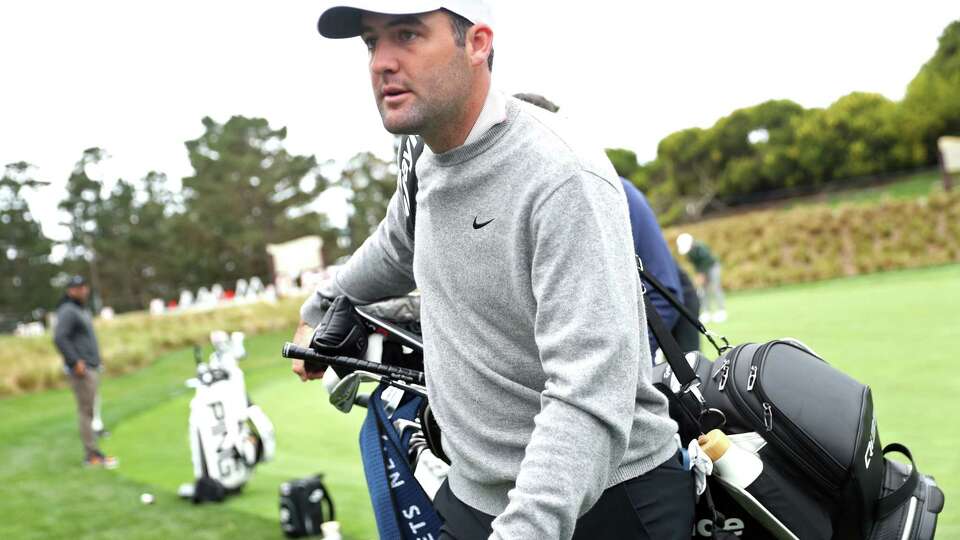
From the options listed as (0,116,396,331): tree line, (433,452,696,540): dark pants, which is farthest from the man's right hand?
(0,116,396,331): tree line

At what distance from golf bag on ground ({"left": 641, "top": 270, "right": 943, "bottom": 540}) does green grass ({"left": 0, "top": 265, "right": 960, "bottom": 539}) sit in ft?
8.91

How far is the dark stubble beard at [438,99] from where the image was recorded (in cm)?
175

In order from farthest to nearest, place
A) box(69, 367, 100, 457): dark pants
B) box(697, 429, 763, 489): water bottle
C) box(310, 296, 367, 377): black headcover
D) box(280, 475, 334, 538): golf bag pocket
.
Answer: box(69, 367, 100, 457): dark pants → box(280, 475, 334, 538): golf bag pocket → box(310, 296, 367, 377): black headcover → box(697, 429, 763, 489): water bottle

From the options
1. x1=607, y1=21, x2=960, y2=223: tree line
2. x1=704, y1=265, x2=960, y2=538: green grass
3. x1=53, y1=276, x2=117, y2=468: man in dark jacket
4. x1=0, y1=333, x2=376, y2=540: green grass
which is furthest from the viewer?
x1=607, y1=21, x2=960, y2=223: tree line

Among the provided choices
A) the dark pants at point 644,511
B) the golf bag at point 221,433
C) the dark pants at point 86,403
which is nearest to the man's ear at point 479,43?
the dark pants at point 644,511

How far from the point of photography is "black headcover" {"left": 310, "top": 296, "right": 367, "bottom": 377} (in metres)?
2.46

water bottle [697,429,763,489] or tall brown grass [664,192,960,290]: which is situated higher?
water bottle [697,429,763,489]

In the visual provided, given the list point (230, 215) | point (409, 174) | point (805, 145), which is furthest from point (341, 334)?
point (230, 215)

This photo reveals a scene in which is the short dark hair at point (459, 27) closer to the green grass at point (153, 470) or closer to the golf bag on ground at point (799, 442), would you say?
the golf bag on ground at point (799, 442)

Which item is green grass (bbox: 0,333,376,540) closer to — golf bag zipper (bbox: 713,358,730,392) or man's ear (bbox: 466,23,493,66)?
golf bag zipper (bbox: 713,358,730,392)

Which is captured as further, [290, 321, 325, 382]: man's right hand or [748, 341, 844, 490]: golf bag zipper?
[290, 321, 325, 382]: man's right hand

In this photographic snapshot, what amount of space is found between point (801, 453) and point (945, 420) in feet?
17.8

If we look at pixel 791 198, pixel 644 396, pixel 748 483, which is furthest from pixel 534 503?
pixel 791 198

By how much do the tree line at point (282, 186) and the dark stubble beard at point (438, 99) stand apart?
162ft
